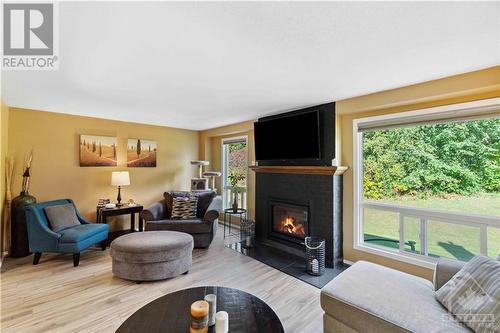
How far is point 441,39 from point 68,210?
15.7ft

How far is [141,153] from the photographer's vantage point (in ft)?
15.9

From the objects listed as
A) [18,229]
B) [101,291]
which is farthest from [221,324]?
[18,229]

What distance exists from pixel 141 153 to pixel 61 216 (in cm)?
185

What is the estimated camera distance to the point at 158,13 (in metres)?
1.35

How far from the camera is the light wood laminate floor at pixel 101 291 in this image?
201 centimetres

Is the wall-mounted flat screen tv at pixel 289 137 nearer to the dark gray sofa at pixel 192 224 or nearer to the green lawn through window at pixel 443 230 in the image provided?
the green lawn through window at pixel 443 230

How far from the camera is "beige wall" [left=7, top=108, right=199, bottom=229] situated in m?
→ 3.64

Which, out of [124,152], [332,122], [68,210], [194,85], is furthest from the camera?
[124,152]

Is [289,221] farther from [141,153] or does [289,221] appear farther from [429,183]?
[141,153]

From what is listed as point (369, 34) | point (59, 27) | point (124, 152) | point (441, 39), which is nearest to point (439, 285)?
point (441, 39)

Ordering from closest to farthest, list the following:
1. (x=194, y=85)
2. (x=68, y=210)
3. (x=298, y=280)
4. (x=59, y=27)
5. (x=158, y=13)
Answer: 1. (x=158, y=13)
2. (x=59, y=27)
3. (x=194, y=85)
4. (x=298, y=280)
5. (x=68, y=210)

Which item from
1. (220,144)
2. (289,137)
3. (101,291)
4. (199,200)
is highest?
(220,144)

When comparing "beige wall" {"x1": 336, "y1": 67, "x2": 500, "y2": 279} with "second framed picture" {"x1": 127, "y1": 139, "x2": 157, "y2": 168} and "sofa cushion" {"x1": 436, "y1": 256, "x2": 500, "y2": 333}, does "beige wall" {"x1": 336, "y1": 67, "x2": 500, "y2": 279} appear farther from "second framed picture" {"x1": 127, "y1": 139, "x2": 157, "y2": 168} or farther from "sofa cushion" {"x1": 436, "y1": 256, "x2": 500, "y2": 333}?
"second framed picture" {"x1": 127, "y1": 139, "x2": 157, "y2": 168}

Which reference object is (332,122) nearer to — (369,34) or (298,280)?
(369,34)
